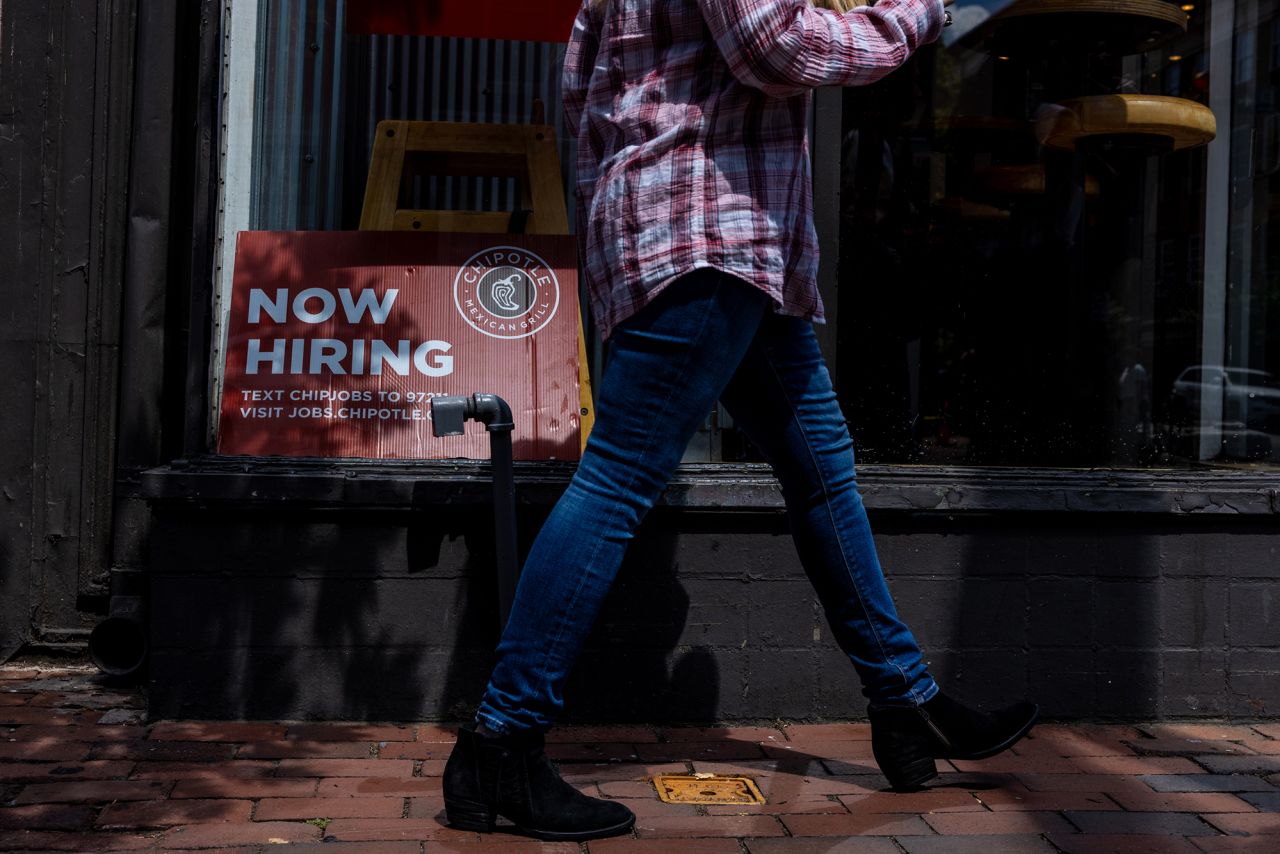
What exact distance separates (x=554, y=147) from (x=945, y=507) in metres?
1.62

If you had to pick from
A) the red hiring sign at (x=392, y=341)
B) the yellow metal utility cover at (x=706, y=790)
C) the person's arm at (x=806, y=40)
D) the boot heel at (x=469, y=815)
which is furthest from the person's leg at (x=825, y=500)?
the red hiring sign at (x=392, y=341)

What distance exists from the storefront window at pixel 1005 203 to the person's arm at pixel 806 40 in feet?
4.24

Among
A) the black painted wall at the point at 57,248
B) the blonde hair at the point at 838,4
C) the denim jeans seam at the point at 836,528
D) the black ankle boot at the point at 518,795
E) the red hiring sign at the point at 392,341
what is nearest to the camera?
the black ankle boot at the point at 518,795

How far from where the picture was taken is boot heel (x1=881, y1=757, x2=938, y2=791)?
303 centimetres

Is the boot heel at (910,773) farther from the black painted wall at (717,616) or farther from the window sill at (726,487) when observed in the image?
the window sill at (726,487)

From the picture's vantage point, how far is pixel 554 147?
13.7ft

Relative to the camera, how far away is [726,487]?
3.69m

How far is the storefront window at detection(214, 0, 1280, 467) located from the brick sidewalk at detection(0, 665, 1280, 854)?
2.95 ft

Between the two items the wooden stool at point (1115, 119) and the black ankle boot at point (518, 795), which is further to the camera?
the wooden stool at point (1115, 119)

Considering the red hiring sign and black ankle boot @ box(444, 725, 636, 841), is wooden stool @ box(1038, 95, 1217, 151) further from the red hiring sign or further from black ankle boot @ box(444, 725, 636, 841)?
black ankle boot @ box(444, 725, 636, 841)

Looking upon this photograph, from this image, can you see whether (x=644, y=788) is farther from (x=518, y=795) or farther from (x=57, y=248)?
(x=57, y=248)

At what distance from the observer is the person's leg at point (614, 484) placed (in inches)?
106

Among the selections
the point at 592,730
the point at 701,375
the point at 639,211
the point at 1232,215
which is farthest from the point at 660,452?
the point at 1232,215

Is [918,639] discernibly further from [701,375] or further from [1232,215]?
[1232,215]
